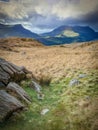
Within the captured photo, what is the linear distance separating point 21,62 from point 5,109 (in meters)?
10.1

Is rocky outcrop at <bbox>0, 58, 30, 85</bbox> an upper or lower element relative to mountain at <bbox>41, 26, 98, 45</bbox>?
lower

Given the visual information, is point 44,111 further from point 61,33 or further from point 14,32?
point 14,32

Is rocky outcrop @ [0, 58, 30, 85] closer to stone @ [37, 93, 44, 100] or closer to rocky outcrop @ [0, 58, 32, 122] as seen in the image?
rocky outcrop @ [0, 58, 32, 122]

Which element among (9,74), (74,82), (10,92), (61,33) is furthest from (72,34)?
(10,92)

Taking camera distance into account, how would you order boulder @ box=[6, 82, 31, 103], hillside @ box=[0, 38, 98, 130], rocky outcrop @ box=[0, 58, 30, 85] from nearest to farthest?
hillside @ box=[0, 38, 98, 130], boulder @ box=[6, 82, 31, 103], rocky outcrop @ box=[0, 58, 30, 85]

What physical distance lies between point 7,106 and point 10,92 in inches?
73.8

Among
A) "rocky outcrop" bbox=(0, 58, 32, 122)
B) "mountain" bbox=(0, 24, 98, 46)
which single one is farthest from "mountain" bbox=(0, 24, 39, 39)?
"rocky outcrop" bbox=(0, 58, 32, 122)

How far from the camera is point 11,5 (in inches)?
708

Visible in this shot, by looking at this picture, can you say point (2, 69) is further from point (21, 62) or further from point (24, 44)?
point (24, 44)

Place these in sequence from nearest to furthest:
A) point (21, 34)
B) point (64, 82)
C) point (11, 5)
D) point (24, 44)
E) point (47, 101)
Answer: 1. point (47, 101)
2. point (64, 82)
3. point (11, 5)
4. point (21, 34)
5. point (24, 44)

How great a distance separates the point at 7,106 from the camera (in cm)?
930

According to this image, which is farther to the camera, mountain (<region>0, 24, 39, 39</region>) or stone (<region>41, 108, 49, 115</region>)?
mountain (<region>0, 24, 39, 39</region>)

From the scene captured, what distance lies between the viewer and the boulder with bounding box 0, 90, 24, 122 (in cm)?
898

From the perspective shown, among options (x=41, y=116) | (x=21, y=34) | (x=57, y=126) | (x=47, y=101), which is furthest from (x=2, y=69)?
(x=21, y=34)
